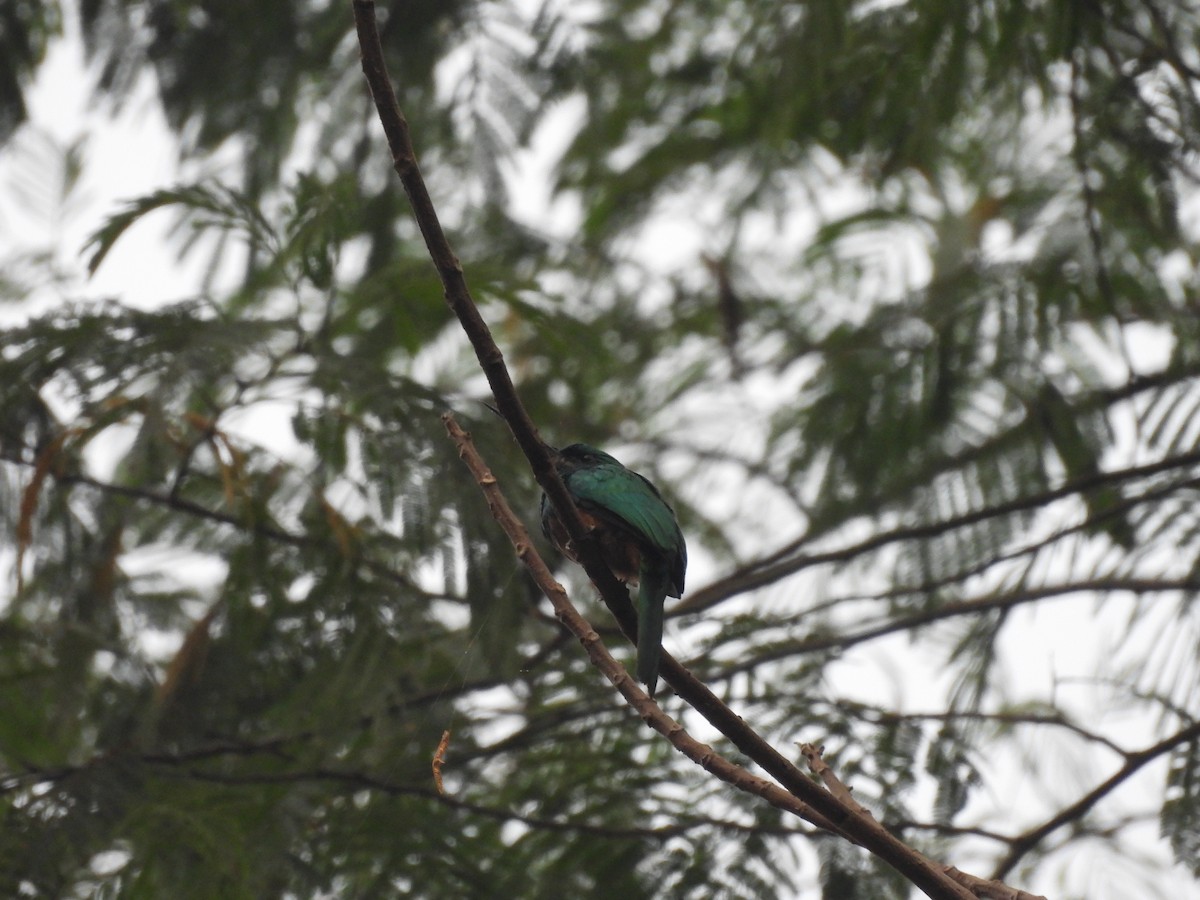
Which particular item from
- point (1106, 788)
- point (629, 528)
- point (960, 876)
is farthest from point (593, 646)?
point (1106, 788)

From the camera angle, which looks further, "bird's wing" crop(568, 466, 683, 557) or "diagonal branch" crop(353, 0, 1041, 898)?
"bird's wing" crop(568, 466, 683, 557)

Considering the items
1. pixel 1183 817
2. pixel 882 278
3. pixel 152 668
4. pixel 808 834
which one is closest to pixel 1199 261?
pixel 882 278

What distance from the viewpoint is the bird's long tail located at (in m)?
2.73

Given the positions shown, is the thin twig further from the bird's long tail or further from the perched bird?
the perched bird

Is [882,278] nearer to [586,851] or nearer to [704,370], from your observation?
[704,370]

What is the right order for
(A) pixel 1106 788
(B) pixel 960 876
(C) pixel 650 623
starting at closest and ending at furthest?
(B) pixel 960 876 → (C) pixel 650 623 → (A) pixel 1106 788

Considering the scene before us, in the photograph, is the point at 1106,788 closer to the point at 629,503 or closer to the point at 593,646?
the point at 629,503

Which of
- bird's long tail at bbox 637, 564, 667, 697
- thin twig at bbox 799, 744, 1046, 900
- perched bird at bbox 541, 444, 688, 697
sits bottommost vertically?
thin twig at bbox 799, 744, 1046, 900

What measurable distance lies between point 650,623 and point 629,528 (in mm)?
677

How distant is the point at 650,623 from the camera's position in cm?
293

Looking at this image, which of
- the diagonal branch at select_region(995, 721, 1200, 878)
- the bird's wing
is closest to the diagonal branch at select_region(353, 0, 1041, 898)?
the bird's wing

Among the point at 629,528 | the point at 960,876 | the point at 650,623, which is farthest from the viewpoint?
the point at 629,528

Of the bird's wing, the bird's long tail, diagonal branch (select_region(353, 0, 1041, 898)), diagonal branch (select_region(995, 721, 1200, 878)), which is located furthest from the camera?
diagonal branch (select_region(995, 721, 1200, 878))

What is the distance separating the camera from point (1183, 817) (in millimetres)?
3816
